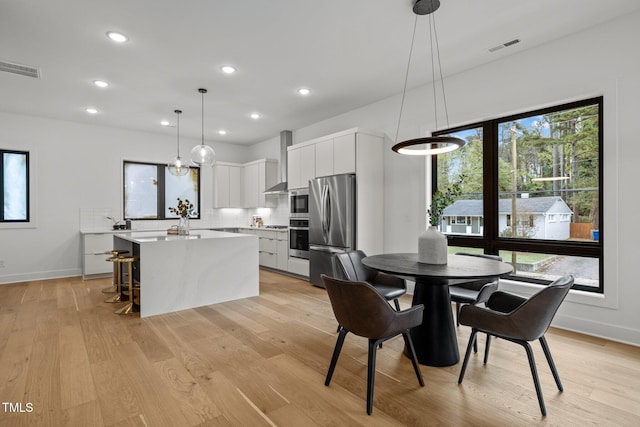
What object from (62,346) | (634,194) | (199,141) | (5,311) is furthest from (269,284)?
(634,194)

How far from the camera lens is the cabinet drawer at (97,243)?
19.1ft

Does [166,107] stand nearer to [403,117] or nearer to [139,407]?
[403,117]

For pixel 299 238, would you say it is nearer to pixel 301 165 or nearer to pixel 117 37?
pixel 301 165

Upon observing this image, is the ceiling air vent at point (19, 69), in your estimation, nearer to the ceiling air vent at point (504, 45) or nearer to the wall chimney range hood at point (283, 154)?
the wall chimney range hood at point (283, 154)

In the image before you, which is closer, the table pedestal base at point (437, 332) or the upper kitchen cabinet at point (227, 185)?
the table pedestal base at point (437, 332)

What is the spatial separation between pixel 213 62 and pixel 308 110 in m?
2.04

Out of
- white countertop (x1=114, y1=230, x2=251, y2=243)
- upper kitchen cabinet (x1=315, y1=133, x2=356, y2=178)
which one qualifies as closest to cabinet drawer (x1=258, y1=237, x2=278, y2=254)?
white countertop (x1=114, y1=230, x2=251, y2=243)

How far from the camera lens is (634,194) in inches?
115

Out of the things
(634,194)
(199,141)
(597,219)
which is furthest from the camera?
(199,141)

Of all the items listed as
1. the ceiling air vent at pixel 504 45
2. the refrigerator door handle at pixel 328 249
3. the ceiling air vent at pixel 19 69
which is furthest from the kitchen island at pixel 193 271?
the ceiling air vent at pixel 504 45

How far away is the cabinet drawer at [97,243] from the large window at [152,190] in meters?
0.79

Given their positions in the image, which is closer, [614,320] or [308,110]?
[614,320]

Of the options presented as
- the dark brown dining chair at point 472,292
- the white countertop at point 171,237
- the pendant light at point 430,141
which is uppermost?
the pendant light at point 430,141

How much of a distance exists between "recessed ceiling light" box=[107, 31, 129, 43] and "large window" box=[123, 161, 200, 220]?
407 cm
